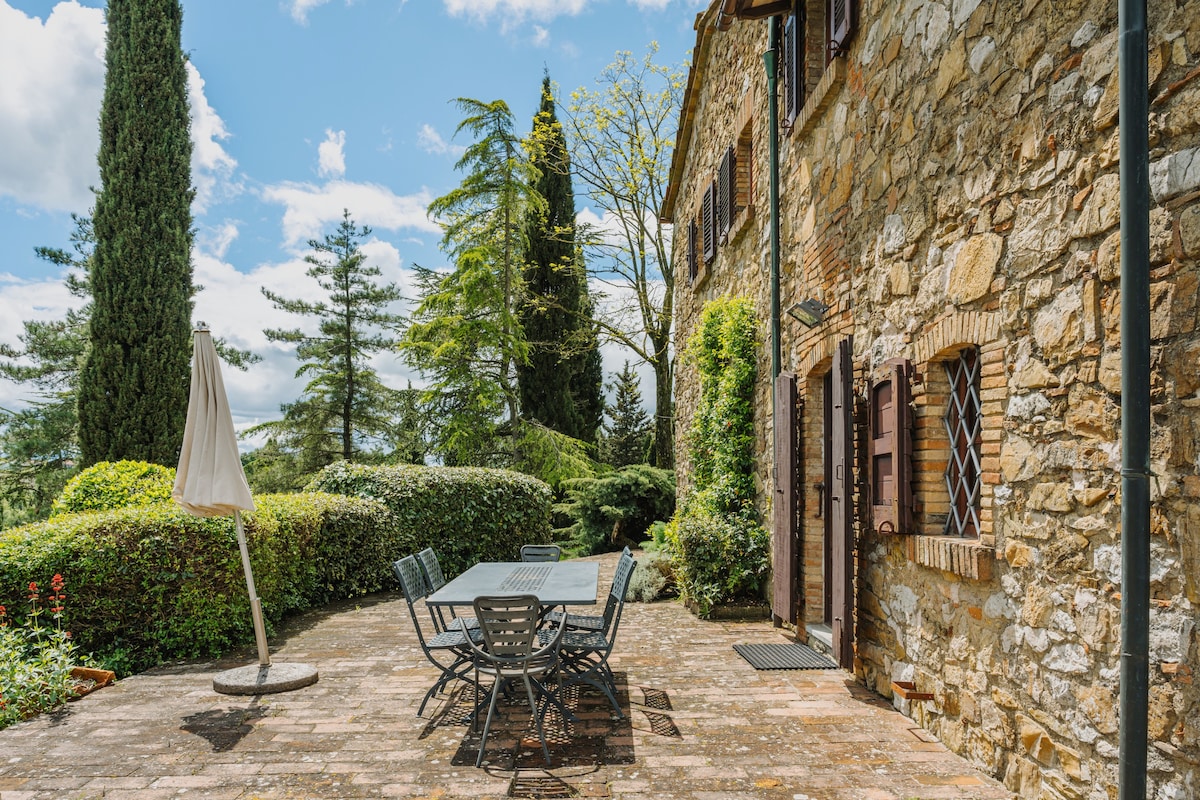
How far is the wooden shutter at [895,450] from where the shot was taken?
421 cm

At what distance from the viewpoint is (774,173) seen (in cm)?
693

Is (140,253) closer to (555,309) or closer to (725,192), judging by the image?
(555,309)

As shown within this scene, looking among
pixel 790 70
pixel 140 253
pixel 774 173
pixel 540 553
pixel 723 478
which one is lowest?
pixel 540 553

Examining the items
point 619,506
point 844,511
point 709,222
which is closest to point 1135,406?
point 844,511

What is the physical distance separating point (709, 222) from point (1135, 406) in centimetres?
794

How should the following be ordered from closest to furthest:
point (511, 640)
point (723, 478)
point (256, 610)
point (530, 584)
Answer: point (511, 640)
point (530, 584)
point (256, 610)
point (723, 478)

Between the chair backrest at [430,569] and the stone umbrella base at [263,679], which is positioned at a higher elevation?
the chair backrest at [430,569]

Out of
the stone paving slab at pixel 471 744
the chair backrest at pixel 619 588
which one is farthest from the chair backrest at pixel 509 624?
the chair backrest at pixel 619 588

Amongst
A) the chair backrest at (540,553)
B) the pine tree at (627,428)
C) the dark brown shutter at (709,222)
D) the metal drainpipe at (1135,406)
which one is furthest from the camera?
the pine tree at (627,428)

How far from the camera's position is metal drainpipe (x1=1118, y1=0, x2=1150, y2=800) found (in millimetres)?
2410

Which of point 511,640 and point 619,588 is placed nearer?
point 511,640

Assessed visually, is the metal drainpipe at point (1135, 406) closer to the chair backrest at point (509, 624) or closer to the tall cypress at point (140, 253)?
the chair backrest at point (509, 624)

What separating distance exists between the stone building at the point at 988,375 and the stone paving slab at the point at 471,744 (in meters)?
0.46

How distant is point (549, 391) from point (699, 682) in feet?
41.1
